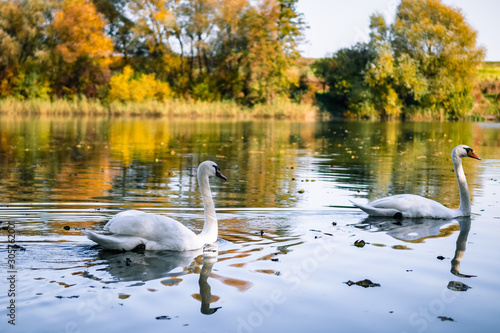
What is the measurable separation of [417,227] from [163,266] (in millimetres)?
4347

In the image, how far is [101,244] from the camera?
24.7ft

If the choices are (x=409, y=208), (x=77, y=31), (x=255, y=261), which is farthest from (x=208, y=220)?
(x=77, y=31)

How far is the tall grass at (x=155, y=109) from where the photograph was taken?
2172 inches

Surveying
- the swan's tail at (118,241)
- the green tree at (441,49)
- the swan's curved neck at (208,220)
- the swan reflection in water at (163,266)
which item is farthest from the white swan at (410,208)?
the green tree at (441,49)

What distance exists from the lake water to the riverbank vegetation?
4533cm

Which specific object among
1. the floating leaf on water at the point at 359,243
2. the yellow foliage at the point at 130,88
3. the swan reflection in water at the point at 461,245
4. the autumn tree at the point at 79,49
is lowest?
the swan reflection in water at the point at 461,245

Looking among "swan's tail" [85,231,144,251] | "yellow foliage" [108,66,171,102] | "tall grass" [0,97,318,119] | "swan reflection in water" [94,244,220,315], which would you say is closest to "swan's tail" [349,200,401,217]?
"swan reflection in water" [94,244,220,315]

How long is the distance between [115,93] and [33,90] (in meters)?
7.71

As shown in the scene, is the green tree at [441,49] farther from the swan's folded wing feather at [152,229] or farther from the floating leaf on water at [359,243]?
the swan's folded wing feather at [152,229]

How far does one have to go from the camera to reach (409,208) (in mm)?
10289

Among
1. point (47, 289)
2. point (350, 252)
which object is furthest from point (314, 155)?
point (47, 289)

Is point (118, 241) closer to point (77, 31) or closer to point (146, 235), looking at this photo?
point (146, 235)

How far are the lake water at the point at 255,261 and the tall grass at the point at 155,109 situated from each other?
41.3 m

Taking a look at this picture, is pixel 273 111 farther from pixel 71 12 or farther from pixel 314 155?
pixel 314 155
